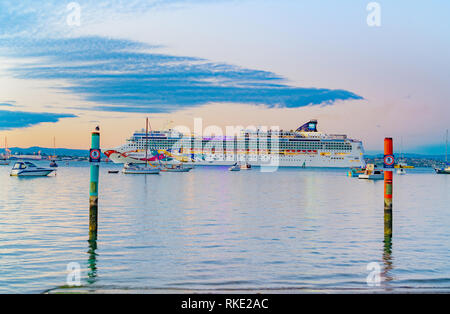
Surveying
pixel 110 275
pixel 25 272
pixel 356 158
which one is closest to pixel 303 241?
pixel 110 275

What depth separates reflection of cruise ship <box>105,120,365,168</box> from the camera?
110438mm

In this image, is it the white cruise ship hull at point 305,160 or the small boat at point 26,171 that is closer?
the small boat at point 26,171

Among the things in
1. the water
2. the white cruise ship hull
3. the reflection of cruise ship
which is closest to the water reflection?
the water

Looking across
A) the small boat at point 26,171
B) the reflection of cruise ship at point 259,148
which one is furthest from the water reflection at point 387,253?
the reflection of cruise ship at point 259,148

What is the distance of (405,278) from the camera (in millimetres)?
9758

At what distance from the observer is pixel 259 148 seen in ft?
376

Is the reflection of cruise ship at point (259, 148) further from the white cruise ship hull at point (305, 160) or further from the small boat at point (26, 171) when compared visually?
the small boat at point (26, 171)

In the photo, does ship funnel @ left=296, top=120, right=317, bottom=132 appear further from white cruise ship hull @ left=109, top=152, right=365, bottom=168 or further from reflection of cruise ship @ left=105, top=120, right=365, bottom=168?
white cruise ship hull @ left=109, top=152, right=365, bottom=168

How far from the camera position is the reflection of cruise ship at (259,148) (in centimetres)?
11044

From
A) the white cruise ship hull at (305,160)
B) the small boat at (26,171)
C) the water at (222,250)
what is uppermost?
the white cruise ship hull at (305,160)

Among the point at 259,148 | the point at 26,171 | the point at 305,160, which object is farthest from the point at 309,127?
the point at 26,171

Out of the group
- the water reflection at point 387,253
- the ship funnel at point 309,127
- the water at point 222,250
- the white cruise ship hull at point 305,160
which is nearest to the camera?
the water at point 222,250

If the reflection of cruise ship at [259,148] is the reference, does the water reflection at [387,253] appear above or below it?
below

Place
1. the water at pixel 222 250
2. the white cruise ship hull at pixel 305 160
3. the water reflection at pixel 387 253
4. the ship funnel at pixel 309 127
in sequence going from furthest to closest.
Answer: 1. the ship funnel at pixel 309 127
2. the white cruise ship hull at pixel 305 160
3. the water reflection at pixel 387 253
4. the water at pixel 222 250
